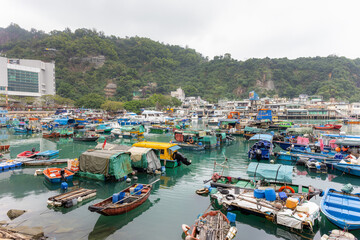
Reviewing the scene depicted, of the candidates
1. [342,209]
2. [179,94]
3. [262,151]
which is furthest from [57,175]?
[179,94]

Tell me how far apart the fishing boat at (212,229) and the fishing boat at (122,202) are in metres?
3.81

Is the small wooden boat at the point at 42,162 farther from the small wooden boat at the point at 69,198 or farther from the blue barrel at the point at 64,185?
the small wooden boat at the point at 69,198

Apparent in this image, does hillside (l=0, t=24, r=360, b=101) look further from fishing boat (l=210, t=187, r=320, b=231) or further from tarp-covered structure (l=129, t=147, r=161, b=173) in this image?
fishing boat (l=210, t=187, r=320, b=231)

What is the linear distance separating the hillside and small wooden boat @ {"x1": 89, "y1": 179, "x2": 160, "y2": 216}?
10026 cm

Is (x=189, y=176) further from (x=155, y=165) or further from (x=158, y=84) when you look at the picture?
(x=158, y=84)

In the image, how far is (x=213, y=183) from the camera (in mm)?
14836

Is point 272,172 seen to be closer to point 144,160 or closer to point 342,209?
point 342,209

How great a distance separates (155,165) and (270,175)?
9.80 meters

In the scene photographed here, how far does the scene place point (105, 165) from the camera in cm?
1593

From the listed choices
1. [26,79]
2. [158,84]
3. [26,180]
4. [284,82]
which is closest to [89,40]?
[158,84]

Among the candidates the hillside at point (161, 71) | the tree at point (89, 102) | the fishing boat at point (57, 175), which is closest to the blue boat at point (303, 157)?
the fishing boat at point (57, 175)

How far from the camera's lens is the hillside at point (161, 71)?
117438 mm

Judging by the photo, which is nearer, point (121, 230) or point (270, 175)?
point (121, 230)

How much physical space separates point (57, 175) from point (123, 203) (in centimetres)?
809
